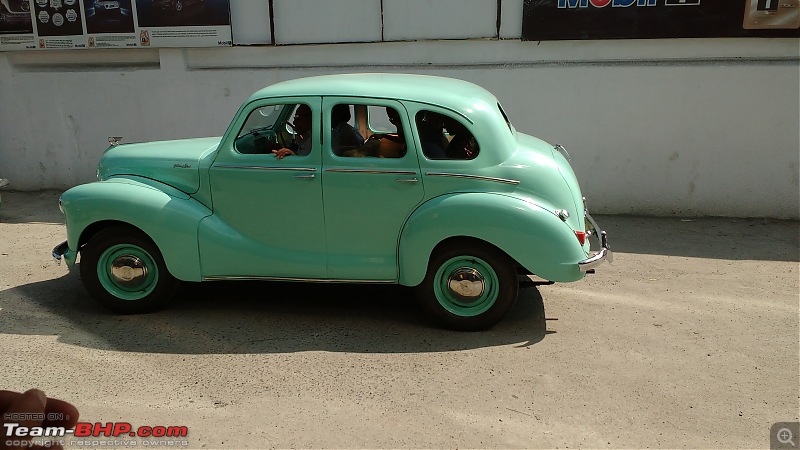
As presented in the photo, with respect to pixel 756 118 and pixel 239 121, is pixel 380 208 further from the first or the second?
pixel 756 118

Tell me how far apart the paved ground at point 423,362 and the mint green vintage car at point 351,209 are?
40cm

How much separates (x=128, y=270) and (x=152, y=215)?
0.53 m

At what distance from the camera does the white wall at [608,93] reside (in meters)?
7.79

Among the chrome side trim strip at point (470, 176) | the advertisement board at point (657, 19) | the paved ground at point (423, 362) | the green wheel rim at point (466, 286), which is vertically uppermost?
the advertisement board at point (657, 19)

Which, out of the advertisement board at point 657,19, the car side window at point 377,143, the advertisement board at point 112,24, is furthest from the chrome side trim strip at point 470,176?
the advertisement board at point 112,24

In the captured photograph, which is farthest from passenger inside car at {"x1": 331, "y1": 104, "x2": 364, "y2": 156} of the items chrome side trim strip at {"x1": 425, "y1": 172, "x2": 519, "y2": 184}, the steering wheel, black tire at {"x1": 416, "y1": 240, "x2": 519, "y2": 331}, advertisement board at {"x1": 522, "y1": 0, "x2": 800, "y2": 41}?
advertisement board at {"x1": 522, "y1": 0, "x2": 800, "y2": 41}

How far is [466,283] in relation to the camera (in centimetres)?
492

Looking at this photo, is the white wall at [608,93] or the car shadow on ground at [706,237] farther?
the white wall at [608,93]

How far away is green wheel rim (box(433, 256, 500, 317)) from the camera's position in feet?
16.1

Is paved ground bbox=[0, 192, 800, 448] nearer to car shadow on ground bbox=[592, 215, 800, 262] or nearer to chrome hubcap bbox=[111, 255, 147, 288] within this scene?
chrome hubcap bbox=[111, 255, 147, 288]

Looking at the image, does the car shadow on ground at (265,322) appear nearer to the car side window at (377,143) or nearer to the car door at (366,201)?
the car door at (366,201)

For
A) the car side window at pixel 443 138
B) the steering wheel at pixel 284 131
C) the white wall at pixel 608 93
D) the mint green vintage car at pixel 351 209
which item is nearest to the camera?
the mint green vintage car at pixel 351 209

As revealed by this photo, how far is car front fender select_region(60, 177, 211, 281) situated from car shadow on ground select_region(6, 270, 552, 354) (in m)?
0.47

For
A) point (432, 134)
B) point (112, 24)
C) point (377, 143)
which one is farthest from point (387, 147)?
point (112, 24)
